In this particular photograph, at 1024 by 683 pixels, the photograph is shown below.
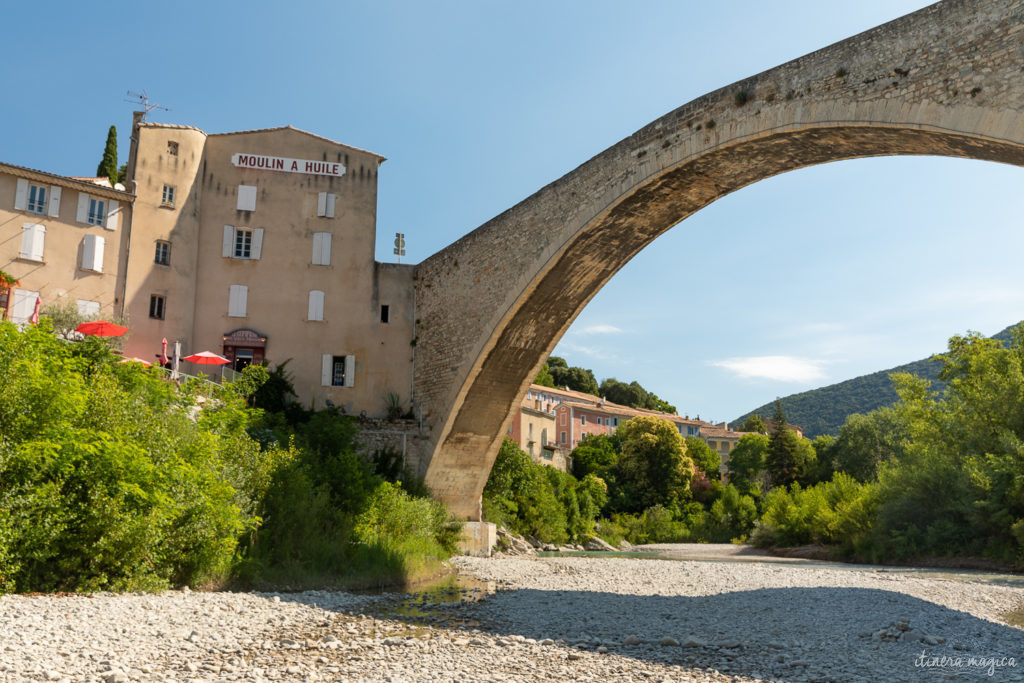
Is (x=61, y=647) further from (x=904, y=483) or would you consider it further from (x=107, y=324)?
(x=904, y=483)

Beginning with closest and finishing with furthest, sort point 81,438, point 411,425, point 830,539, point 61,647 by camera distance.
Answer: point 61,647 → point 81,438 → point 411,425 → point 830,539

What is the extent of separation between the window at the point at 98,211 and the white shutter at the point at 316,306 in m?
5.50

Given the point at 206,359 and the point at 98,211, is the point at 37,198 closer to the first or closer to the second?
the point at 98,211

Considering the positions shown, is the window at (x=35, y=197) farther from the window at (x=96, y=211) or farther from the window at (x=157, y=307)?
the window at (x=157, y=307)

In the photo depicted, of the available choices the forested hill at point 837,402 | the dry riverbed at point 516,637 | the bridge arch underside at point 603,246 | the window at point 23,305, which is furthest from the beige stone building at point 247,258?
the forested hill at point 837,402

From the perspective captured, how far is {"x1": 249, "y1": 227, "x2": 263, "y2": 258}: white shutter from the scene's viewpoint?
861 inches

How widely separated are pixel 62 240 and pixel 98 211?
1193 mm

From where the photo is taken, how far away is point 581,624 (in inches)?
349

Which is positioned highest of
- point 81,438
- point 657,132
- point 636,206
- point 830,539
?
point 657,132

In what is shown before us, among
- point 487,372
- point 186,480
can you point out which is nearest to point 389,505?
point 487,372

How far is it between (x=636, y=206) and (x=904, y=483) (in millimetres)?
11748

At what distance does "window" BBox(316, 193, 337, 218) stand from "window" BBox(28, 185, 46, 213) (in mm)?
7012

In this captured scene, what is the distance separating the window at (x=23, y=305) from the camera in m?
19.2

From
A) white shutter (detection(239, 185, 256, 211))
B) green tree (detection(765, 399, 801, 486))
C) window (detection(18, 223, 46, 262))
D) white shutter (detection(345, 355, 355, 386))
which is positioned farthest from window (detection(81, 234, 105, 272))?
green tree (detection(765, 399, 801, 486))
